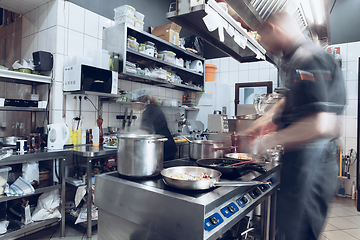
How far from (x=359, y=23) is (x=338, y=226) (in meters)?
3.67

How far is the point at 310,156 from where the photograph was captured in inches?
58.4

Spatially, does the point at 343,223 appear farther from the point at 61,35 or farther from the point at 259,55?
the point at 61,35

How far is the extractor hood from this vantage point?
1.51 meters

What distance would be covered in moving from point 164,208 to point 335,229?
9.55 ft

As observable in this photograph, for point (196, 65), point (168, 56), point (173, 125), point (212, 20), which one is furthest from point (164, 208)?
point (196, 65)

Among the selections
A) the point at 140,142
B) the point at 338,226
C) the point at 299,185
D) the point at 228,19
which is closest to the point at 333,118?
the point at 299,185

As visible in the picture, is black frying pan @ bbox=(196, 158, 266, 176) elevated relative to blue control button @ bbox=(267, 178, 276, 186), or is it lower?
elevated

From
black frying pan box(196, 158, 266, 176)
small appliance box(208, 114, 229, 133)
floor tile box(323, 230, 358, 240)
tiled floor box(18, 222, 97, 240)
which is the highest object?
small appliance box(208, 114, 229, 133)

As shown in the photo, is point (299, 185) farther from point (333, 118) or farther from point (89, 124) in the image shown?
point (89, 124)

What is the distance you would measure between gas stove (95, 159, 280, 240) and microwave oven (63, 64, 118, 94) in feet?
5.70

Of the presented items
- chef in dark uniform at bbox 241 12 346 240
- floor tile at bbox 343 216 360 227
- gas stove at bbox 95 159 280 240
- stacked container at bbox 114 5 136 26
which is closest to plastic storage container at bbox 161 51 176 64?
stacked container at bbox 114 5 136 26

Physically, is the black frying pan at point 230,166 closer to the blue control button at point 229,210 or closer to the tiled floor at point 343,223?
the blue control button at point 229,210

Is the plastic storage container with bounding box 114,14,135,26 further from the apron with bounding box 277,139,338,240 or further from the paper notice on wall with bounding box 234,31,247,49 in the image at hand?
the apron with bounding box 277,139,338,240

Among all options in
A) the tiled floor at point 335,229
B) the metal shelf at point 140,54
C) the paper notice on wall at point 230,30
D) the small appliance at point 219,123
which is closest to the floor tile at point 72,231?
the tiled floor at point 335,229
